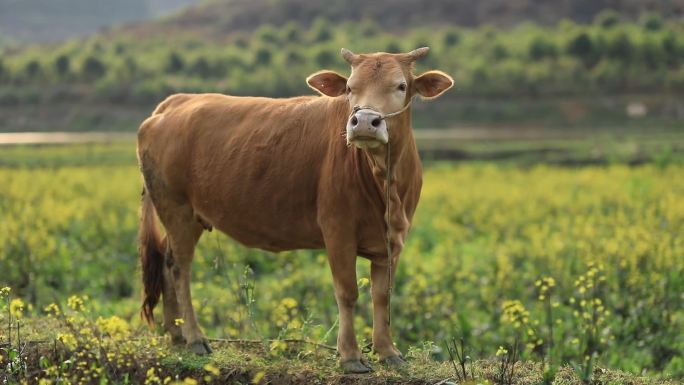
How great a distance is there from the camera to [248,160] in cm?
612

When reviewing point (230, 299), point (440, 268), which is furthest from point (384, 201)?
point (440, 268)

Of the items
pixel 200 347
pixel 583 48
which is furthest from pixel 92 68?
pixel 200 347

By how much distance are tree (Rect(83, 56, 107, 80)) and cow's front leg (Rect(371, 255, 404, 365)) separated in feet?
194

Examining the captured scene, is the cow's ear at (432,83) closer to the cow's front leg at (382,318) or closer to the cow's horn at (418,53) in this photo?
the cow's horn at (418,53)

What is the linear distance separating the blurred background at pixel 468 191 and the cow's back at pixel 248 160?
0.43 m

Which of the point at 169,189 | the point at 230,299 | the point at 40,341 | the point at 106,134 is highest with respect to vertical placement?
the point at 169,189

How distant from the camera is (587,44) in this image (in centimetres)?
6062

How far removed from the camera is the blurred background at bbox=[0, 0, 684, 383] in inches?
346

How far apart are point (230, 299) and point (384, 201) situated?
14.6ft

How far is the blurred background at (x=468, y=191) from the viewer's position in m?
8.79

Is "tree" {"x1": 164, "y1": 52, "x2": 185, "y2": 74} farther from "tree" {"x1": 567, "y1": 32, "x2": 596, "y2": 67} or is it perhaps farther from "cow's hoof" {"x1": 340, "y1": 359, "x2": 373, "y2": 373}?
"cow's hoof" {"x1": 340, "y1": 359, "x2": 373, "y2": 373}

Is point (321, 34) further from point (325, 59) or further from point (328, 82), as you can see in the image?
point (328, 82)

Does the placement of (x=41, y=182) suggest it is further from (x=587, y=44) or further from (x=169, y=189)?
(x=587, y=44)

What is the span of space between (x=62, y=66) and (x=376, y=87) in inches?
2399
